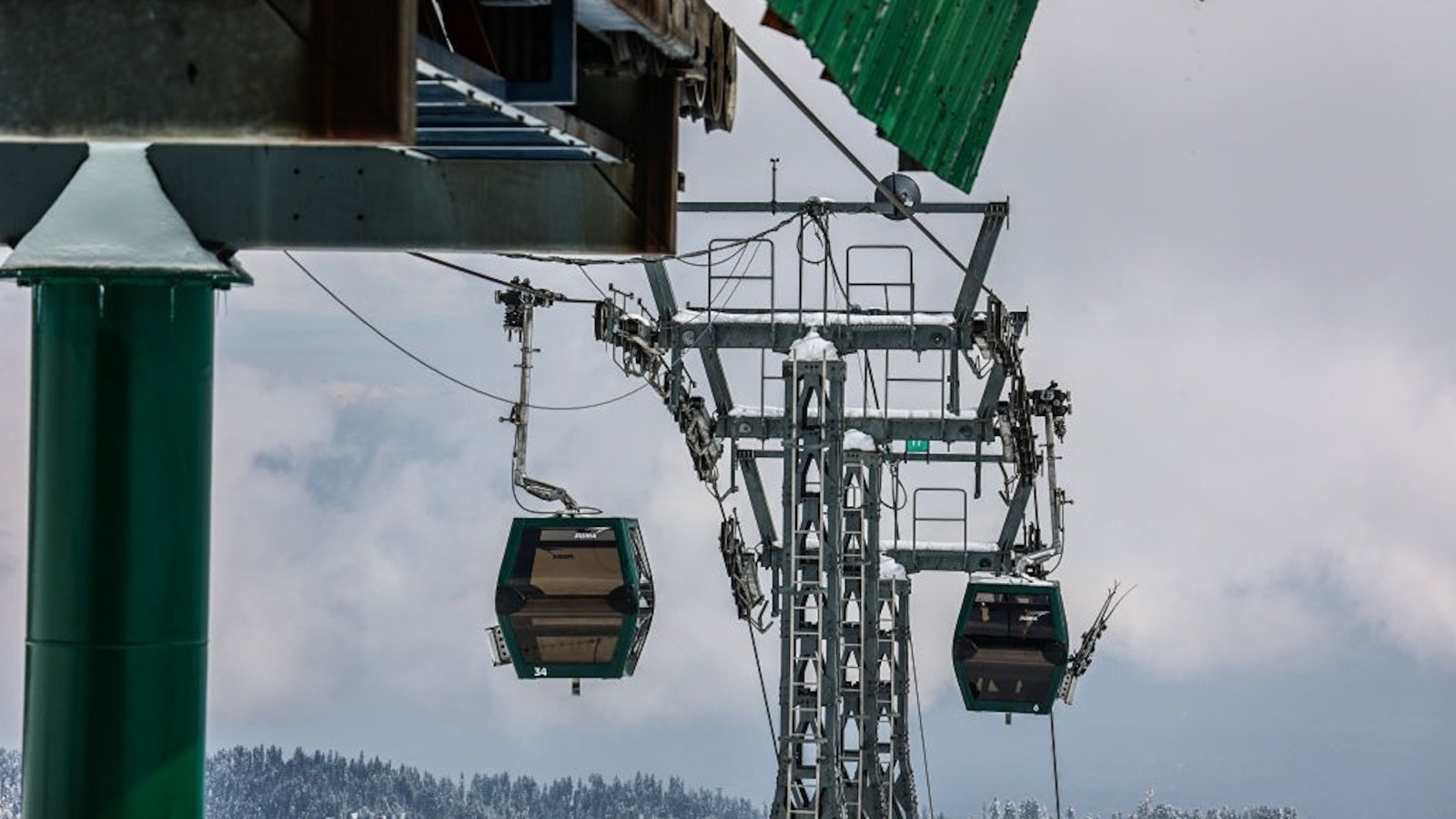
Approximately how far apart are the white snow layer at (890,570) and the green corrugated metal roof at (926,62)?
26385 millimetres

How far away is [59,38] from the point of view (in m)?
5.55

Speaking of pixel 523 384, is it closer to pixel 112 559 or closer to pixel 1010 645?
pixel 1010 645

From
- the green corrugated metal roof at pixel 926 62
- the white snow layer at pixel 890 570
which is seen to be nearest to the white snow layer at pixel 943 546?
the white snow layer at pixel 890 570

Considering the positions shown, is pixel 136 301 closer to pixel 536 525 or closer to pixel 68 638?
pixel 68 638

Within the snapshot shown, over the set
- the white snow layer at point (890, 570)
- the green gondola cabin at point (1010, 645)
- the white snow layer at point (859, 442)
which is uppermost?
the white snow layer at point (859, 442)

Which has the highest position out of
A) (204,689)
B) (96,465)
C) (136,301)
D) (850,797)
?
(136,301)

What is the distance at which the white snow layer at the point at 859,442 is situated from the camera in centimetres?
2789

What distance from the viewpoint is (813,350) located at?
81.5ft

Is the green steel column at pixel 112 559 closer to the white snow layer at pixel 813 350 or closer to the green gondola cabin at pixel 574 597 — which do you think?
the green gondola cabin at pixel 574 597

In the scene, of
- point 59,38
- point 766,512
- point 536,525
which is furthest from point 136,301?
point 766,512

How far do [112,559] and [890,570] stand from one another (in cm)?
3080

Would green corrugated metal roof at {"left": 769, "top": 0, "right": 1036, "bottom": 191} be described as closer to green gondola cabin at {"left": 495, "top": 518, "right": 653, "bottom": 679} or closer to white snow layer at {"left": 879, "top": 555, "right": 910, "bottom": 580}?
green gondola cabin at {"left": 495, "top": 518, "right": 653, "bottom": 679}

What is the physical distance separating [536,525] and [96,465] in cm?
1806

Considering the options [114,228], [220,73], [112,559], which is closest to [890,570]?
[114,228]
